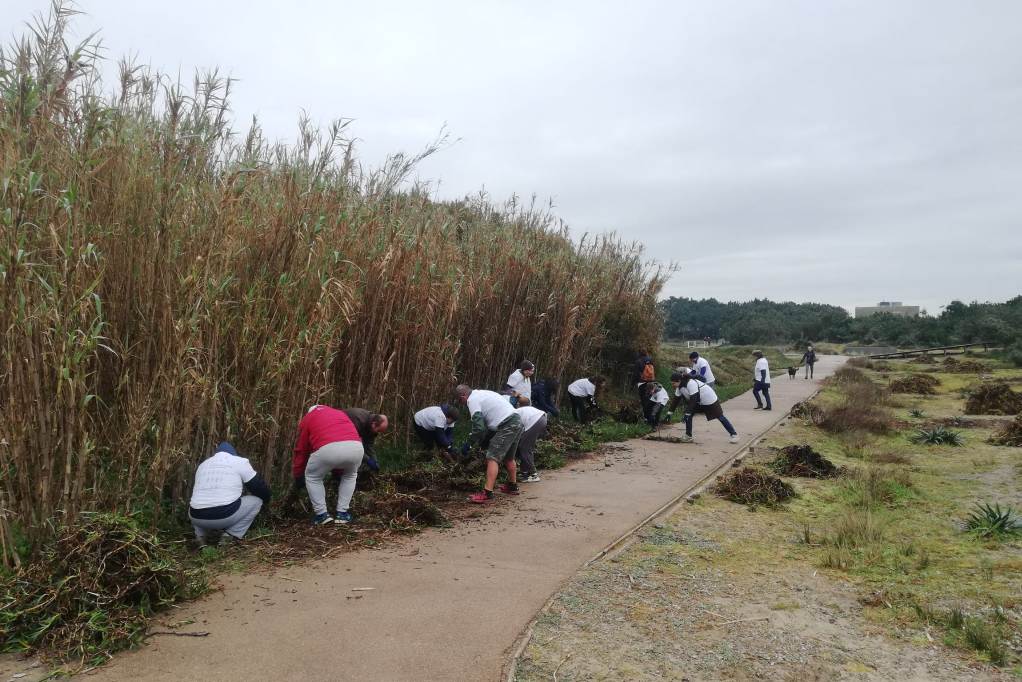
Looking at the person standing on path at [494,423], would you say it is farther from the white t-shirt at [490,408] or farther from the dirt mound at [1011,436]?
the dirt mound at [1011,436]

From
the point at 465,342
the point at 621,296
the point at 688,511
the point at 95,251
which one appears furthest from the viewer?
the point at 621,296

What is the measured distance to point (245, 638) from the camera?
356cm

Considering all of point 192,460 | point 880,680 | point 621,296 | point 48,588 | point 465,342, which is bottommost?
point 880,680

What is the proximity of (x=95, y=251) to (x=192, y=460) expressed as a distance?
1881 mm

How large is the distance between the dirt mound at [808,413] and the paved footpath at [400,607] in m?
8.69

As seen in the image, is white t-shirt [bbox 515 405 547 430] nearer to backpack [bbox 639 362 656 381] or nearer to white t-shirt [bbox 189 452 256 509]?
white t-shirt [bbox 189 452 256 509]

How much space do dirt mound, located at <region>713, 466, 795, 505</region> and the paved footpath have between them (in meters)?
1.24

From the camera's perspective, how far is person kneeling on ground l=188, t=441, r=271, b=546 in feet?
15.3

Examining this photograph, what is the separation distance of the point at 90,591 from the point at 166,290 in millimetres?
2001

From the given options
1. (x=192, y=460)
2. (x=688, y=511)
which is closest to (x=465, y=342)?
(x=688, y=511)

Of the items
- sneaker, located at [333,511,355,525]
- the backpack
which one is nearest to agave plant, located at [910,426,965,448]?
the backpack

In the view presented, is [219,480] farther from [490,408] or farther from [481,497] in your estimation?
[490,408]

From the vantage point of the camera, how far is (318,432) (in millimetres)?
5371

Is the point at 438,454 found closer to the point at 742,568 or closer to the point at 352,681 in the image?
the point at 742,568
